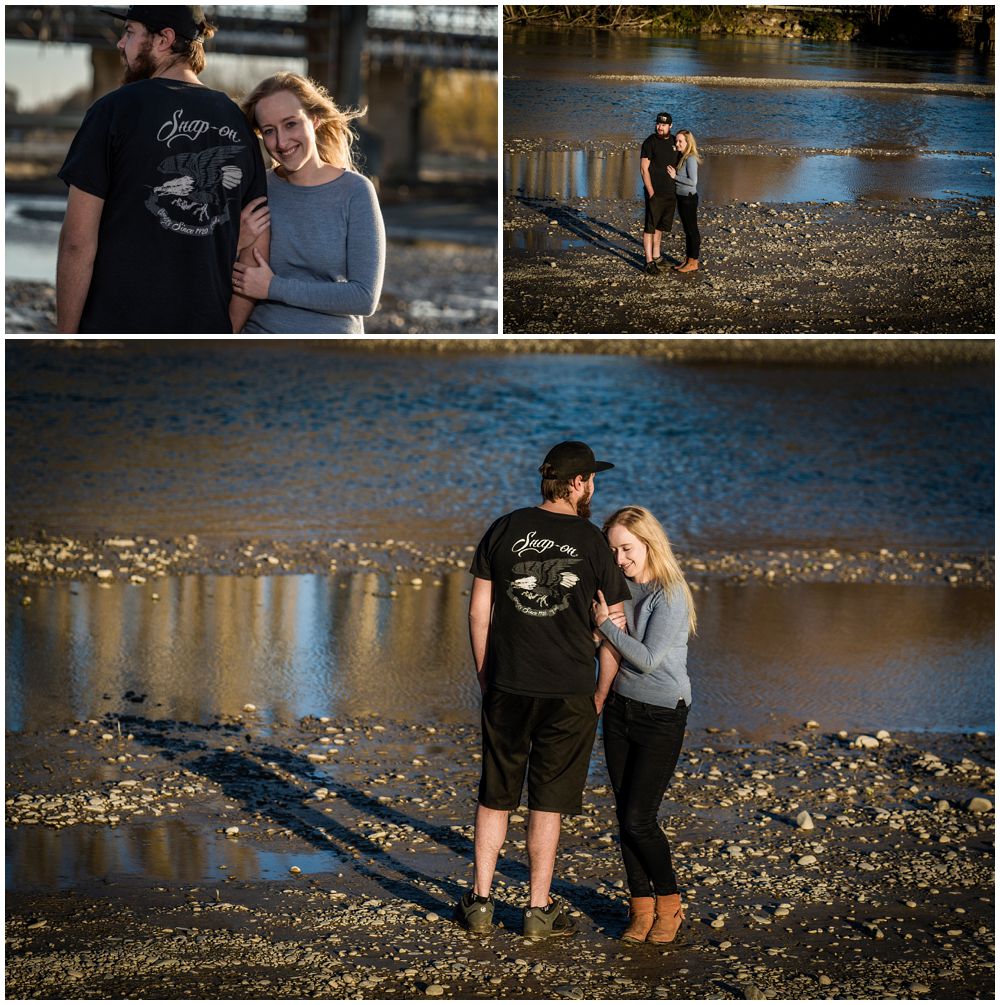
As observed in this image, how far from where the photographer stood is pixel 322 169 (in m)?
5.27

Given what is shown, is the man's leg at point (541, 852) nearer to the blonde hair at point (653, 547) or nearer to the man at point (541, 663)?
the man at point (541, 663)

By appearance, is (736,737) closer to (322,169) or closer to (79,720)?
(79,720)

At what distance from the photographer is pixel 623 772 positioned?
17.0 feet

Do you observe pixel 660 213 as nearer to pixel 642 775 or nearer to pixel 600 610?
pixel 600 610

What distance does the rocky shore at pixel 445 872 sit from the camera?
16.0 feet

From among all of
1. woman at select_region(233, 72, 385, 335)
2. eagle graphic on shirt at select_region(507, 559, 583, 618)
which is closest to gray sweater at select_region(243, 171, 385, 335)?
woman at select_region(233, 72, 385, 335)

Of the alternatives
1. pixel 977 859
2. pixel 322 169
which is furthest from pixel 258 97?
pixel 977 859

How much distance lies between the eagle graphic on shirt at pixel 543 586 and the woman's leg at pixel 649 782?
56cm

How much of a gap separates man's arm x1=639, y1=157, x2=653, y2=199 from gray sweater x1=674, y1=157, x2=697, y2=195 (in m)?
0.15

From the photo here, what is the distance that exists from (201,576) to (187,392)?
30.8 feet

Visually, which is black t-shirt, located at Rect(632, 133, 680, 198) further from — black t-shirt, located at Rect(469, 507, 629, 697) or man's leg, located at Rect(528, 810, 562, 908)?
man's leg, located at Rect(528, 810, 562, 908)

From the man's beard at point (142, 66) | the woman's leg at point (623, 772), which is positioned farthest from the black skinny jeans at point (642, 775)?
the man's beard at point (142, 66)

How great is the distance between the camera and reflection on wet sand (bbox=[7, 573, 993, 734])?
8.14 meters

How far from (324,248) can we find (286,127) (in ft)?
1.59
